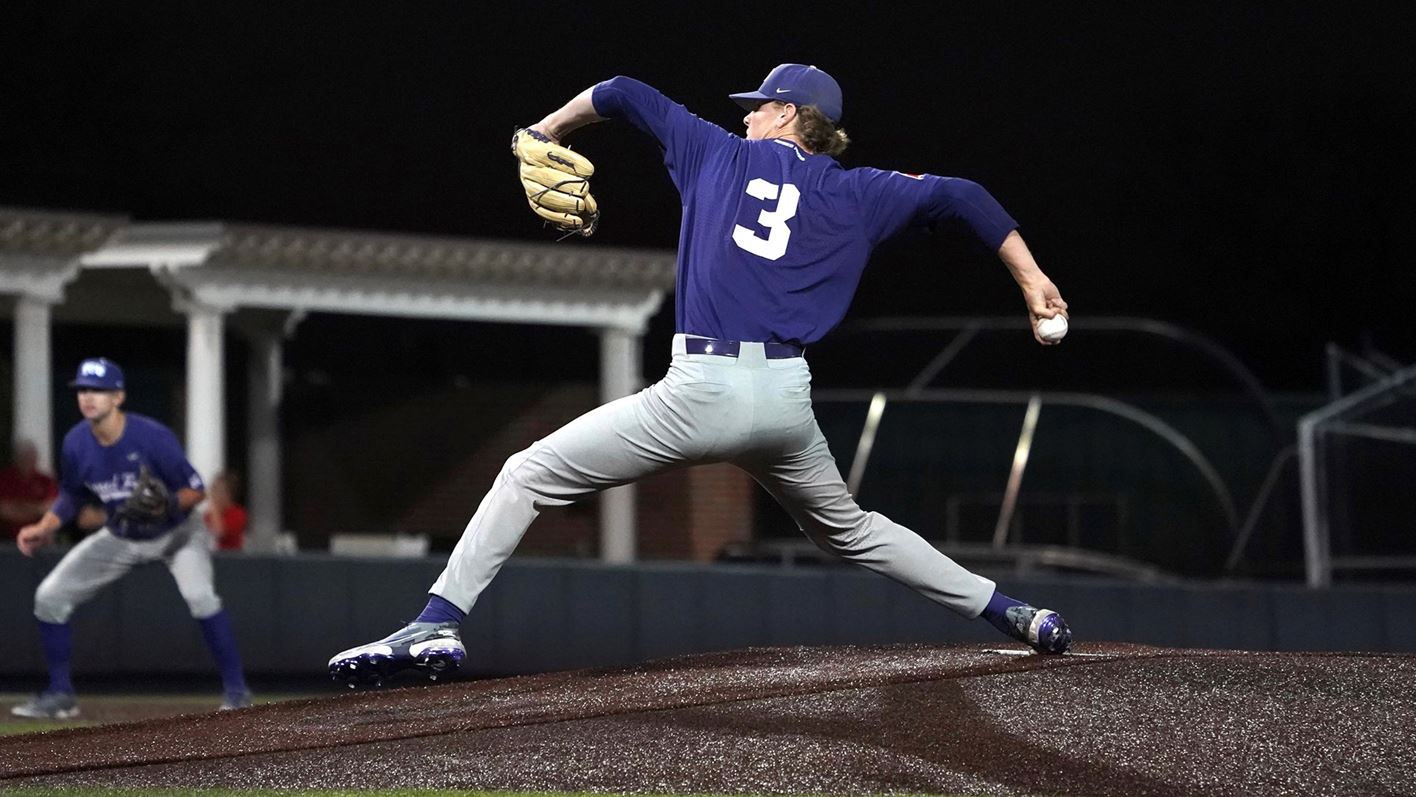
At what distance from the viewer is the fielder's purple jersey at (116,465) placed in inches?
378

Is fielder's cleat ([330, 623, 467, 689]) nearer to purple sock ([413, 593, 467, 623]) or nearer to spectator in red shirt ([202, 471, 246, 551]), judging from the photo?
purple sock ([413, 593, 467, 623])

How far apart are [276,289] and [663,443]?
1202 cm

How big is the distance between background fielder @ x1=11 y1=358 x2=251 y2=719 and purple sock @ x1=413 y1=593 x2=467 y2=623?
14.0 ft

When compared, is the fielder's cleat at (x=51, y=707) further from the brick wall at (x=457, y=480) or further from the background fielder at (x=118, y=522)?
the brick wall at (x=457, y=480)

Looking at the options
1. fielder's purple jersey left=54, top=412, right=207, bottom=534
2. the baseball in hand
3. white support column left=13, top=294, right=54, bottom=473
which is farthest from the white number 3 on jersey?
white support column left=13, top=294, right=54, bottom=473

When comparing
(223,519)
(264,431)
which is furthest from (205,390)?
(223,519)

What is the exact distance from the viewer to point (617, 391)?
18906 millimetres

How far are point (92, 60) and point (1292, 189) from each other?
18.4m

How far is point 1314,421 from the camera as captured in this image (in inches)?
562

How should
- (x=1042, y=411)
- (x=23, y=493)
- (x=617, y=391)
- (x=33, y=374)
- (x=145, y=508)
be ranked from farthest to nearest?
(x=1042, y=411) < (x=617, y=391) < (x=33, y=374) < (x=23, y=493) < (x=145, y=508)

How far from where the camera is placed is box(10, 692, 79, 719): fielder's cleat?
9.67m

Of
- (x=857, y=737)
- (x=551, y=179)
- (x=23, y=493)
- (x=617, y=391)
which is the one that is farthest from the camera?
(x=617, y=391)

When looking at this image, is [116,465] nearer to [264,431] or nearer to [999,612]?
[999,612]

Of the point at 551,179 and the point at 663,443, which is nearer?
the point at 663,443
